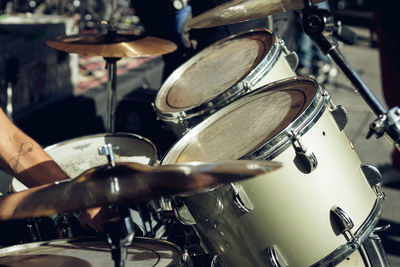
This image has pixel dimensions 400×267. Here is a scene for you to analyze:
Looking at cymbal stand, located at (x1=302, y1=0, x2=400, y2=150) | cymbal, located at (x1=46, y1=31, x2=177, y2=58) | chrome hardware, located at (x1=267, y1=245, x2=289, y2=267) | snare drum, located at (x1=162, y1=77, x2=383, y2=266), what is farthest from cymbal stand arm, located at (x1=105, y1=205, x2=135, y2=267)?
cymbal, located at (x1=46, y1=31, x2=177, y2=58)

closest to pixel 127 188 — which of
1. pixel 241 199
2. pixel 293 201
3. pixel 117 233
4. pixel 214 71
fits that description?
pixel 117 233

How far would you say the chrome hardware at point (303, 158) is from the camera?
4.35ft

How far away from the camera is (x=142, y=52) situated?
6.89ft

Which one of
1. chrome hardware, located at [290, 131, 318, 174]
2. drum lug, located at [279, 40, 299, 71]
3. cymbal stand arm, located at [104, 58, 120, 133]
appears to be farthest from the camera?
cymbal stand arm, located at [104, 58, 120, 133]

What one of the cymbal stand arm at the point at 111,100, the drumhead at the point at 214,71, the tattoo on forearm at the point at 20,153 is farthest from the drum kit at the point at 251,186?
the cymbal stand arm at the point at 111,100

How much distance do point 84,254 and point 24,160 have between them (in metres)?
0.37

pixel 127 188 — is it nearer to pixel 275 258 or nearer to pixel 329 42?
pixel 275 258

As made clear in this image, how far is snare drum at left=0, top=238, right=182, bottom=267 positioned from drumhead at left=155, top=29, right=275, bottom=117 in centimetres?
67

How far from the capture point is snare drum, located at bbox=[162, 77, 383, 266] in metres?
1.33

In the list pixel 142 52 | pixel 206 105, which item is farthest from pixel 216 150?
pixel 142 52

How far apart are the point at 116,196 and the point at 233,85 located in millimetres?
966

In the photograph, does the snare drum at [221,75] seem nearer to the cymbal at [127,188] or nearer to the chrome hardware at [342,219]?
the chrome hardware at [342,219]

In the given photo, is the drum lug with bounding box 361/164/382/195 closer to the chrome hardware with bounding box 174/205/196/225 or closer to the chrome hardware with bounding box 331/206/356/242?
the chrome hardware with bounding box 331/206/356/242

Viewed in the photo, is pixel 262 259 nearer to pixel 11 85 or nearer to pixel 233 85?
pixel 233 85
